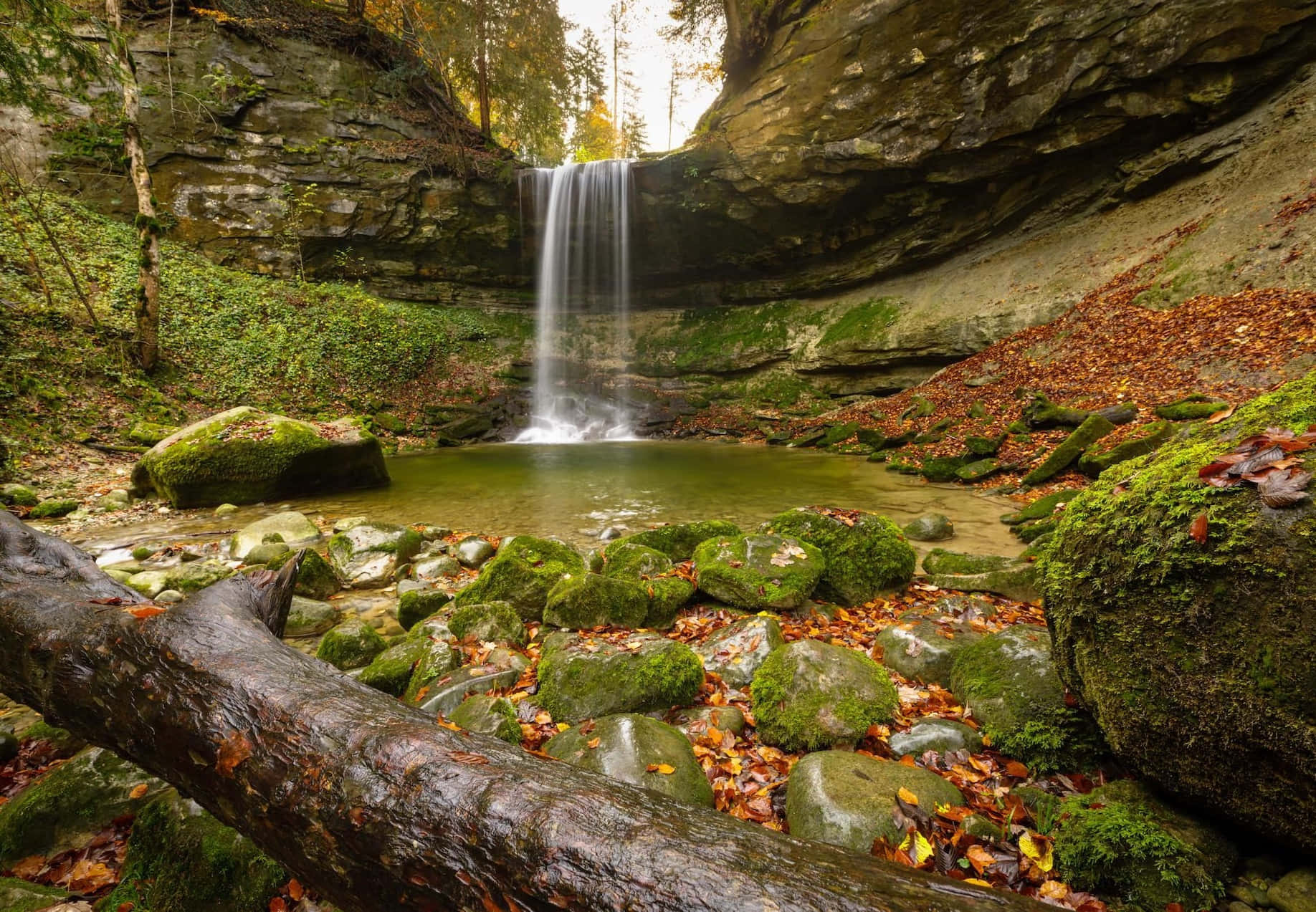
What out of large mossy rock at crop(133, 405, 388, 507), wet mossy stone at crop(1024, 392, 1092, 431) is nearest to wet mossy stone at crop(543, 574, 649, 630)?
large mossy rock at crop(133, 405, 388, 507)

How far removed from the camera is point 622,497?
8023mm

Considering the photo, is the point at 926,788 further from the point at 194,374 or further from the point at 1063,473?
the point at 194,374

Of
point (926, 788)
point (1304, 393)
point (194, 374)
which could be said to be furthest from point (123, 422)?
point (1304, 393)

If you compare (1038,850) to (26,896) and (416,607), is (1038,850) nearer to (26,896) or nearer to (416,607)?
(26,896)

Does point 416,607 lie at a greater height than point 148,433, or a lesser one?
lesser

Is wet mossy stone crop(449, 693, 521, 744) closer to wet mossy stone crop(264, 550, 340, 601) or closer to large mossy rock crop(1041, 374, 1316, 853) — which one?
large mossy rock crop(1041, 374, 1316, 853)

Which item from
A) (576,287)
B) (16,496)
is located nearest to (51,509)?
(16,496)

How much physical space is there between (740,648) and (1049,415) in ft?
26.7

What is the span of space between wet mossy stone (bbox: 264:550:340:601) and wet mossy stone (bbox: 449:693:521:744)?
2652 mm

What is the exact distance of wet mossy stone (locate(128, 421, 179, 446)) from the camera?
27.3ft

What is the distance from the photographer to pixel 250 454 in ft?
22.8

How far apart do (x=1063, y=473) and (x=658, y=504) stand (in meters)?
5.65

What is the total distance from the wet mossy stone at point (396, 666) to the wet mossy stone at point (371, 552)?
1.82 m

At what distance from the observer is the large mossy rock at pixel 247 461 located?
Result: 6613mm
